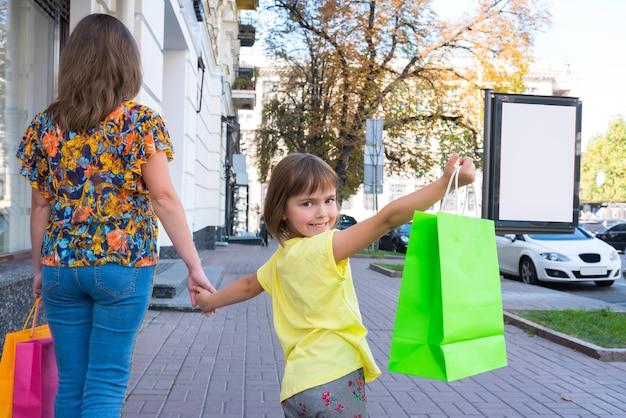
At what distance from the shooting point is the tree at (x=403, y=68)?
25578mm

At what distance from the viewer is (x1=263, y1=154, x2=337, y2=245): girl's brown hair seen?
2.37m

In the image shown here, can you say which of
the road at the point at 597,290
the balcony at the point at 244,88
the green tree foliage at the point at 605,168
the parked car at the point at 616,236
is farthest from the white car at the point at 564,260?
the green tree foliage at the point at 605,168

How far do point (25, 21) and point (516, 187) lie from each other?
5.15m

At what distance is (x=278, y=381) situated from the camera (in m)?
5.25

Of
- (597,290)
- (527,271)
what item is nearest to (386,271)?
(527,271)

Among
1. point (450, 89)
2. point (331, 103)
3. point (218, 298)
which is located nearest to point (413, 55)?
point (450, 89)

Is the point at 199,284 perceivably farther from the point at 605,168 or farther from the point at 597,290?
the point at 605,168

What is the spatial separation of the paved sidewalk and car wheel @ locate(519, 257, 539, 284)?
741 cm

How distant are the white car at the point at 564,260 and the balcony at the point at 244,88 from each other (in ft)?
65.5

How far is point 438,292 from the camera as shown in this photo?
2119 millimetres

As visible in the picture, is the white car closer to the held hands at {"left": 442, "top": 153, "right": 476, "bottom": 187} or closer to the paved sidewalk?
the paved sidewalk

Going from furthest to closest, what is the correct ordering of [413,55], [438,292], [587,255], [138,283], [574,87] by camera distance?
[574,87]
[413,55]
[587,255]
[138,283]
[438,292]

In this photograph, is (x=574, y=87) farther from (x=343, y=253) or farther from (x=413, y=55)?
(x=343, y=253)

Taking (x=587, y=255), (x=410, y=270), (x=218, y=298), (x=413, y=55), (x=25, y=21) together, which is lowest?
(x=587, y=255)
